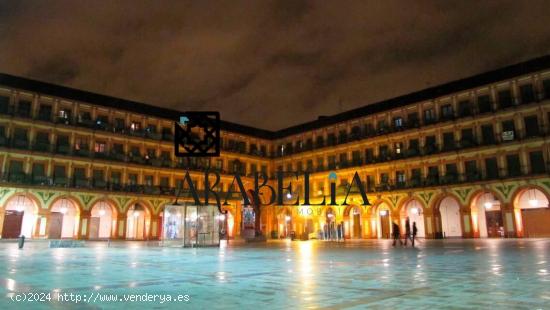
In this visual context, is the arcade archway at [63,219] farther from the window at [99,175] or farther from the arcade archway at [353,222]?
the arcade archway at [353,222]

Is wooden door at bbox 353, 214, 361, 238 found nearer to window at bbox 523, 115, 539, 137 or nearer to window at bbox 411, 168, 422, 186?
window at bbox 411, 168, 422, 186

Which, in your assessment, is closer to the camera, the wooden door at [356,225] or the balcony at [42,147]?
the balcony at [42,147]

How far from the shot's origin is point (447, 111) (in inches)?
1790

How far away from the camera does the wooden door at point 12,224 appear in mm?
40556

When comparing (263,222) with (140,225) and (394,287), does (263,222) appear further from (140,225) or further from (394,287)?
(394,287)

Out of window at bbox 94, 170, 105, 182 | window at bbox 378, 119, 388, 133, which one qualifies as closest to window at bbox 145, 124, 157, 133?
window at bbox 94, 170, 105, 182

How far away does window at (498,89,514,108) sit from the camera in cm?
4066

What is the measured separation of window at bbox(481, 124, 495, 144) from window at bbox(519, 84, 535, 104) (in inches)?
148

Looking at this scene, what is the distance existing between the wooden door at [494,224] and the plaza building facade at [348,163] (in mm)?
96

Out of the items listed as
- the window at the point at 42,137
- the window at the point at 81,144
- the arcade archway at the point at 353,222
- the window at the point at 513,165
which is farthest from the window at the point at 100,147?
the window at the point at 513,165

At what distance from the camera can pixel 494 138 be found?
136 feet

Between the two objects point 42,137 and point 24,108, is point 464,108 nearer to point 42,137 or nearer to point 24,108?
point 42,137

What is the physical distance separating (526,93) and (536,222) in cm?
1151

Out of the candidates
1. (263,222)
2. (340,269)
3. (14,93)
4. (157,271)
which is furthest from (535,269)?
(263,222)
